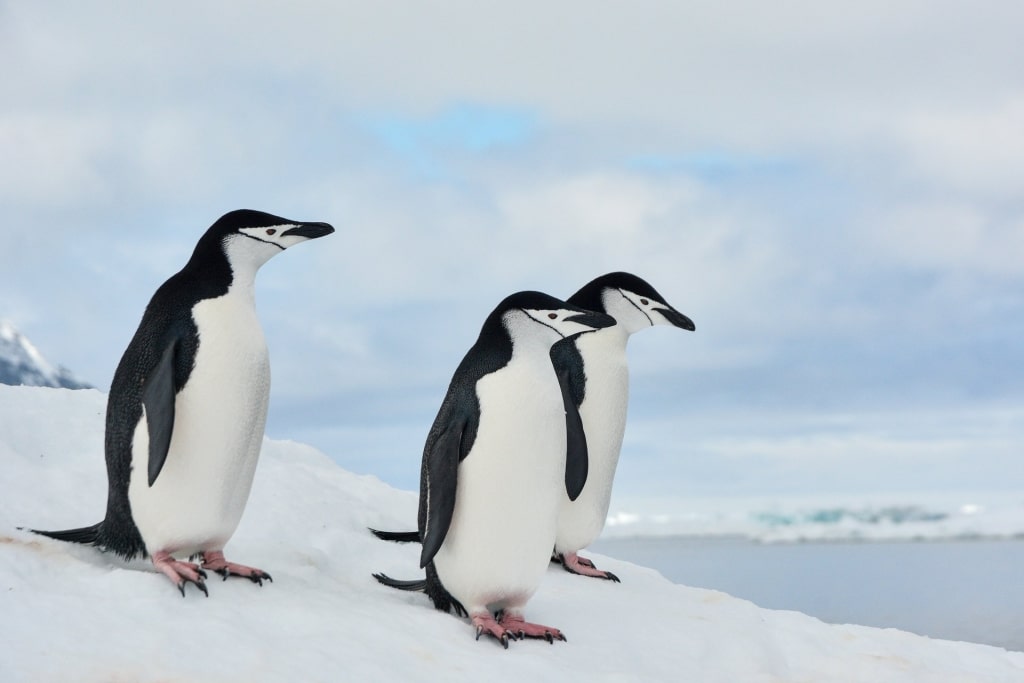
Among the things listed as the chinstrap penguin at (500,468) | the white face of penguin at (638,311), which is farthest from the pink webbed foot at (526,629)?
the white face of penguin at (638,311)

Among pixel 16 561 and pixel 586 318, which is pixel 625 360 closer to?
pixel 586 318

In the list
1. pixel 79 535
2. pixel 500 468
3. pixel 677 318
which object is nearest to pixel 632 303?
pixel 677 318

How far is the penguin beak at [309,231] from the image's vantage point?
149 inches

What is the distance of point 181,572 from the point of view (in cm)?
337

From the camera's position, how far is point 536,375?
358 cm

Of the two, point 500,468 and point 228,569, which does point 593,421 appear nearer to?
point 500,468

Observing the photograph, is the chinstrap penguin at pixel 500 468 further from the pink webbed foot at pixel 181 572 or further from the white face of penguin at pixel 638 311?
the white face of penguin at pixel 638 311

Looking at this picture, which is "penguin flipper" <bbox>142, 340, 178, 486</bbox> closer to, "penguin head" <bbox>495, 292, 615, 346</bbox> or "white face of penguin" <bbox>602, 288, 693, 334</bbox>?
"penguin head" <bbox>495, 292, 615, 346</bbox>

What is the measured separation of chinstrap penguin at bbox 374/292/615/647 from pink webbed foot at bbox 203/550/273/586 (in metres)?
0.60

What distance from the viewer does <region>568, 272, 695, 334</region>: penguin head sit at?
5047mm

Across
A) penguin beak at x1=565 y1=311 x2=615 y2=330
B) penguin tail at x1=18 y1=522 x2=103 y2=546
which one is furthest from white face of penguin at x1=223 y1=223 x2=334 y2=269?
penguin tail at x1=18 y1=522 x2=103 y2=546

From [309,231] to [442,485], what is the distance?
1.09 meters

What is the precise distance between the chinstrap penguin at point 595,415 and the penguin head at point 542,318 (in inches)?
48.0

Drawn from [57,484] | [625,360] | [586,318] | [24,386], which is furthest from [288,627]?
[24,386]
